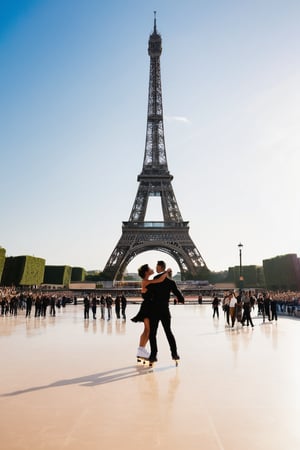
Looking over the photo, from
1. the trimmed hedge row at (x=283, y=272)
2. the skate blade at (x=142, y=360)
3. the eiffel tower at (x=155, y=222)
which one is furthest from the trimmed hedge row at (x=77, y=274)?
the skate blade at (x=142, y=360)

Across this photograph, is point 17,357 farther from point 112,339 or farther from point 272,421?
point 272,421

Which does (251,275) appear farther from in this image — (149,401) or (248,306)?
(149,401)

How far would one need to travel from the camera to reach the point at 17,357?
920 centimetres

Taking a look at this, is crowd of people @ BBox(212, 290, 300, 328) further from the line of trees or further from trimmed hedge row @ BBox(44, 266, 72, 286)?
trimmed hedge row @ BBox(44, 266, 72, 286)

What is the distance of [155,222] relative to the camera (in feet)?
227

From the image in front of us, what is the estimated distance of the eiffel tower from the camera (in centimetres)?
6694

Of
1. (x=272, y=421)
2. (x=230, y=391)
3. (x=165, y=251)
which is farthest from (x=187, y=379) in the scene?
(x=165, y=251)

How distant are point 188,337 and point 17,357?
6267 mm

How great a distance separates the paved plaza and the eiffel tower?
2233 inches

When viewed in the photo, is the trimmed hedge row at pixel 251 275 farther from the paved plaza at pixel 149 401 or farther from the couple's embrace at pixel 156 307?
the couple's embrace at pixel 156 307

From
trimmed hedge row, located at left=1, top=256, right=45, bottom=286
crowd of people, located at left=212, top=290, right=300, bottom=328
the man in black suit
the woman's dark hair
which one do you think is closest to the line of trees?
trimmed hedge row, located at left=1, top=256, right=45, bottom=286

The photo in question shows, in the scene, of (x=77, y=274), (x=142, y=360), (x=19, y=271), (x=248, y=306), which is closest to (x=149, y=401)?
(x=142, y=360)

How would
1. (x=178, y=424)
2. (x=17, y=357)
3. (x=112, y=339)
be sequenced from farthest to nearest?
1. (x=112, y=339)
2. (x=17, y=357)
3. (x=178, y=424)

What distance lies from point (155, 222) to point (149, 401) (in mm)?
63793
